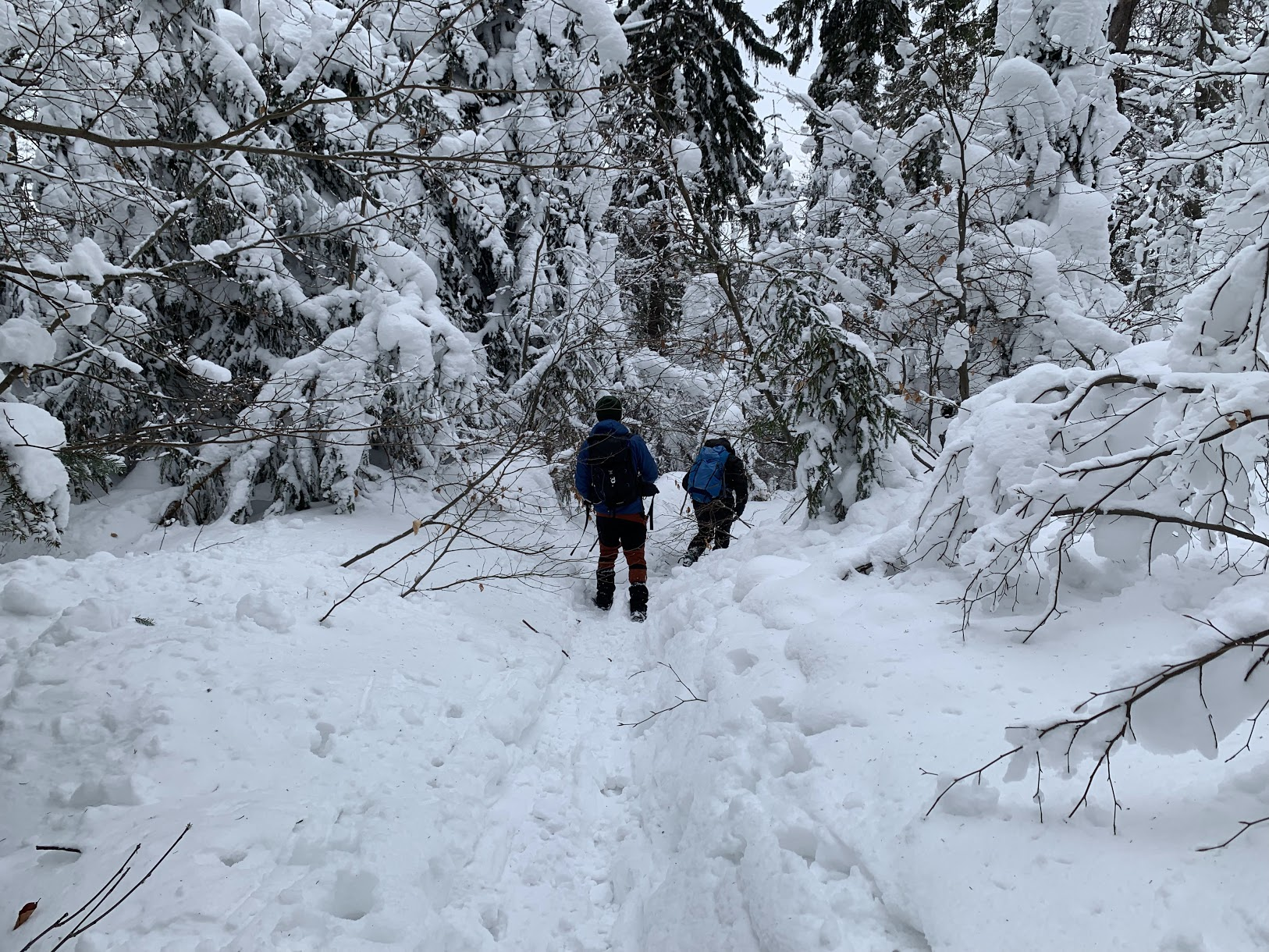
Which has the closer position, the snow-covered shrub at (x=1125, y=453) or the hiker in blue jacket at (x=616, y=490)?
the snow-covered shrub at (x=1125, y=453)

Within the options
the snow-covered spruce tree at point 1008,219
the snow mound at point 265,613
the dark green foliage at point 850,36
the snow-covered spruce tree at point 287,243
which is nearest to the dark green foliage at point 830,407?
the snow-covered spruce tree at point 1008,219

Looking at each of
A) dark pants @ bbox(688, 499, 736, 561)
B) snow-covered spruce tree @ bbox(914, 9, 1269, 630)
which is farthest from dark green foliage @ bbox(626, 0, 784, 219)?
snow-covered spruce tree @ bbox(914, 9, 1269, 630)

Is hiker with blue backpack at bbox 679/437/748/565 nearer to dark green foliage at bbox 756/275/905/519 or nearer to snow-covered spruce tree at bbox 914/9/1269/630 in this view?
dark green foliage at bbox 756/275/905/519

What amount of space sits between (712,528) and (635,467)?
1.62 metres

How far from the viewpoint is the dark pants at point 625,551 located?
6398 millimetres

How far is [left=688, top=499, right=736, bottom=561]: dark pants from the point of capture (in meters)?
7.61

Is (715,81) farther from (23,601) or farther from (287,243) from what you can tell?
(23,601)

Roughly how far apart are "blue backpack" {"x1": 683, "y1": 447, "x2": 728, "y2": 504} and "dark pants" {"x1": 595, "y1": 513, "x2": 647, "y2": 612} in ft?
3.86

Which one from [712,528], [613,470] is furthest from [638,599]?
[712,528]

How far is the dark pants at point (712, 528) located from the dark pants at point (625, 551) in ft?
4.10

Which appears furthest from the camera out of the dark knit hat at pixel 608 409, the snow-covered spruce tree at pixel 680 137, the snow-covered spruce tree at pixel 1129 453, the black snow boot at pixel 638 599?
the snow-covered spruce tree at pixel 680 137

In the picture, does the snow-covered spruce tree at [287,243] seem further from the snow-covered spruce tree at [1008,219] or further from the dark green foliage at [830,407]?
the snow-covered spruce tree at [1008,219]

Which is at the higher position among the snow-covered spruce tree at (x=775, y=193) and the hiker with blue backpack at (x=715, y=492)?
the snow-covered spruce tree at (x=775, y=193)

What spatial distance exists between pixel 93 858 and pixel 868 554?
4.27m
